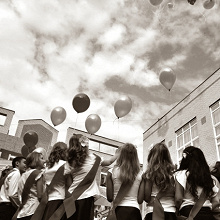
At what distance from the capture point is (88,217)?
2.58 meters

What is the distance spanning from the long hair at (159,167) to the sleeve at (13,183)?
1.62 metres

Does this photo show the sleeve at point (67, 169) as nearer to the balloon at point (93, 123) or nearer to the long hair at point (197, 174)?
the long hair at point (197, 174)

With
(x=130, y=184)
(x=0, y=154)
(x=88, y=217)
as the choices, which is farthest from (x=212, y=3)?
(x=0, y=154)

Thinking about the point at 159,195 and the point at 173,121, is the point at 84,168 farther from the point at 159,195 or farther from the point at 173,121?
the point at 173,121

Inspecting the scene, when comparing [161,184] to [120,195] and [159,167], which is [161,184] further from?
[120,195]

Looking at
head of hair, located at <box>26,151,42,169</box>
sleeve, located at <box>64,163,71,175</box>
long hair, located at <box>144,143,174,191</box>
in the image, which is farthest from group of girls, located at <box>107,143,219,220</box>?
head of hair, located at <box>26,151,42,169</box>

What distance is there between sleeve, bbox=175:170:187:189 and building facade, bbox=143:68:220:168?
8.40 metres

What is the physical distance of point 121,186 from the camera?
2596 mm

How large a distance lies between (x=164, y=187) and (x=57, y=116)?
540cm

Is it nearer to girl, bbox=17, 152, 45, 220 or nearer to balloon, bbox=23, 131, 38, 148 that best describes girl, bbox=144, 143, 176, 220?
girl, bbox=17, 152, 45, 220

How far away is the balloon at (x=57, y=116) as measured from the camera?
7.39 m

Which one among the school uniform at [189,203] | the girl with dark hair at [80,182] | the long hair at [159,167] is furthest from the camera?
the girl with dark hair at [80,182]

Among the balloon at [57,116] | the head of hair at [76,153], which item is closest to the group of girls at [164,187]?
the head of hair at [76,153]

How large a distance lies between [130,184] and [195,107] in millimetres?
10631
